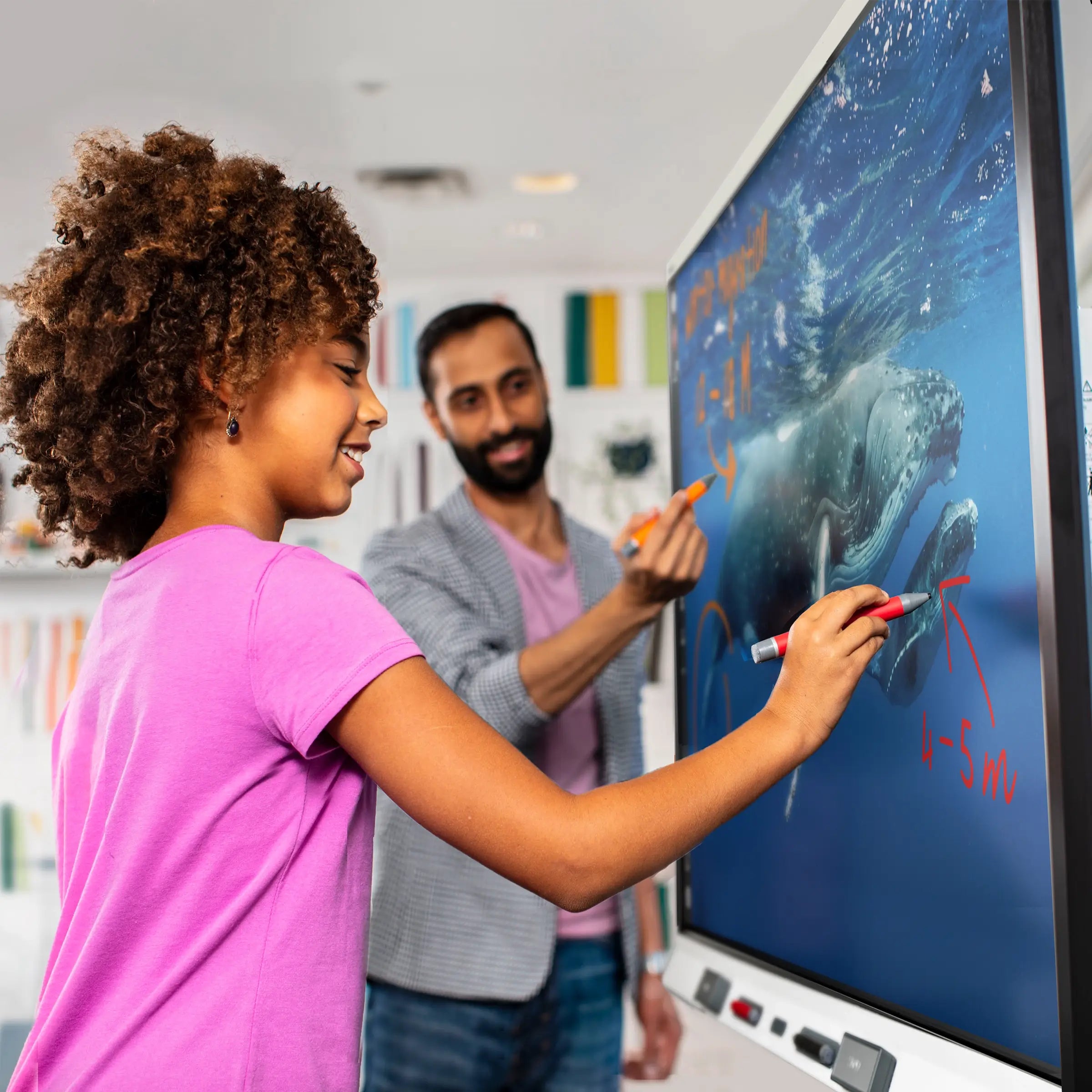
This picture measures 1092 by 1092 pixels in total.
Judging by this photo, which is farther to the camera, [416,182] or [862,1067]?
[416,182]

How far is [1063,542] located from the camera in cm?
58

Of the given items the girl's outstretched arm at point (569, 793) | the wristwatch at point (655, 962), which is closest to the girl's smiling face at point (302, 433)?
the girl's outstretched arm at point (569, 793)

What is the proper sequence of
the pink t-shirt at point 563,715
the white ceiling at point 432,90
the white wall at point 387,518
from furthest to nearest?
1. the white wall at point 387,518
2. the white ceiling at point 432,90
3. the pink t-shirt at point 563,715

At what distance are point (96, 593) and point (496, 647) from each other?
1814mm

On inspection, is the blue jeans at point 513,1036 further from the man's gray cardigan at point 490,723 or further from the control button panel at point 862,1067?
the control button panel at point 862,1067

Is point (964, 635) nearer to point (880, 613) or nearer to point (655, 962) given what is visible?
point (880, 613)

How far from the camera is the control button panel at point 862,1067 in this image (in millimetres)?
753

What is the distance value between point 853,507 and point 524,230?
8.05ft

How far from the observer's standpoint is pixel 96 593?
9.34 ft

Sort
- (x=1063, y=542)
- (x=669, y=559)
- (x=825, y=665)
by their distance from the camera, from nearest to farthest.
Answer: (x=1063, y=542), (x=825, y=665), (x=669, y=559)

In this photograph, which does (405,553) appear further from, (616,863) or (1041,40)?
(1041,40)

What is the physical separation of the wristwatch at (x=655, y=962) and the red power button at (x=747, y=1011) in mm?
454

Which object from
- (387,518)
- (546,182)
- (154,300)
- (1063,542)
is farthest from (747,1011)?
(387,518)

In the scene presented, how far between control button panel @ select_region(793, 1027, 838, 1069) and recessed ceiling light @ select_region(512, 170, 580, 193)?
2.34 m
